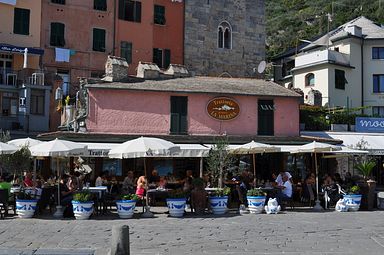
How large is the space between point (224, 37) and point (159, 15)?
5359 millimetres

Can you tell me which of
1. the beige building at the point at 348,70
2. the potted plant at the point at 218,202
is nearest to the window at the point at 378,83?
the beige building at the point at 348,70

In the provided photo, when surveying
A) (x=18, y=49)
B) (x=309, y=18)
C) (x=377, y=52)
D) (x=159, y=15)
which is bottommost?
(x=18, y=49)

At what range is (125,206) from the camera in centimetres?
1565

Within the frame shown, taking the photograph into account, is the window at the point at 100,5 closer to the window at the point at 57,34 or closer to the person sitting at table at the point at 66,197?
the window at the point at 57,34

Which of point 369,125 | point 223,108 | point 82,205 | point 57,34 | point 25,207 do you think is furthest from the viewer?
point 57,34

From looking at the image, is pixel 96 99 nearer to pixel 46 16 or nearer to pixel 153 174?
pixel 153 174

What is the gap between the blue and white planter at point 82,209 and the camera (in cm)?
1518

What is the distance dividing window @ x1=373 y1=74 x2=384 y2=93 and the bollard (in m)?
37.8

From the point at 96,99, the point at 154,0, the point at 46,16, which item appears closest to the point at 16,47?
the point at 46,16

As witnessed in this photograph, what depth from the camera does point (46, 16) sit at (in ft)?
115

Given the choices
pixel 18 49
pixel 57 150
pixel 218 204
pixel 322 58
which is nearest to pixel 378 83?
pixel 322 58

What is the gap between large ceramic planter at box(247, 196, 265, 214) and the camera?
17.0 m

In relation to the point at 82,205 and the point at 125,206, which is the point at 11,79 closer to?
the point at 82,205

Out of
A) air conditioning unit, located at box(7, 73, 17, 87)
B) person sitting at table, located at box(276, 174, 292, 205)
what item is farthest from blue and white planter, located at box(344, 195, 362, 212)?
air conditioning unit, located at box(7, 73, 17, 87)
